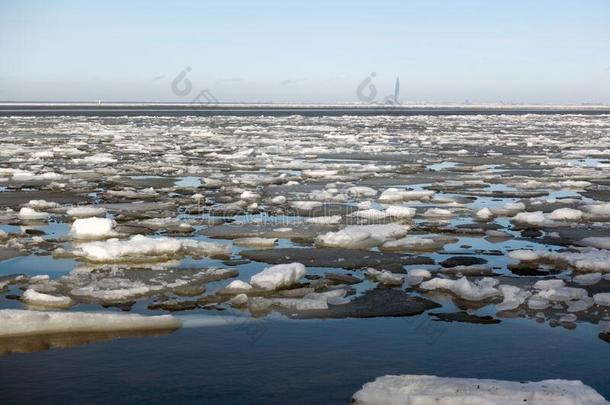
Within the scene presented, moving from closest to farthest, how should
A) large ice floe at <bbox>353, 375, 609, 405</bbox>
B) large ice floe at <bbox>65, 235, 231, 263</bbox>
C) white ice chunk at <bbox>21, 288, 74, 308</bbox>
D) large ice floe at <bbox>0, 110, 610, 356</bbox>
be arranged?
large ice floe at <bbox>353, 375, 609, 405</bbox> < white ice chunk at <bbox>21, 288, 74, 308</bbox> < large ice floe at <bbox>0, 110, 610, 356</bbox> < large ice floe at <bbox>65, 235, 231, 263</bbox>

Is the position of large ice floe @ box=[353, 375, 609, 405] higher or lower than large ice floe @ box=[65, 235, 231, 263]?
higher

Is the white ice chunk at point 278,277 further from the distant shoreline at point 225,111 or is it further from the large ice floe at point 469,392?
the distant shoreline at point 225,111

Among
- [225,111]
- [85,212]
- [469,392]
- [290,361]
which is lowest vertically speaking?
[225,111]

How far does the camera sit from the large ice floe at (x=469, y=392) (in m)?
3.77

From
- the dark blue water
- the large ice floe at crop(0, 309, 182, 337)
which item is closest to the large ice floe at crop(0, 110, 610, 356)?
the dark blue water

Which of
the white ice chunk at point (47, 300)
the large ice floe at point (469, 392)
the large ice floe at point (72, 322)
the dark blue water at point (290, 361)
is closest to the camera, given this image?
the large ice floe at point (469, 392)

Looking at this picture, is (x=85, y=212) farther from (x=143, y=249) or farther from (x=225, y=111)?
(x=225, y=111)

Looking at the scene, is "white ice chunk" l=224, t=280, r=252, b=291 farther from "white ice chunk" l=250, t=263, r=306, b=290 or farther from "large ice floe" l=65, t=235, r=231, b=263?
"large ice floe" l=65, t=235, r=231, b=263

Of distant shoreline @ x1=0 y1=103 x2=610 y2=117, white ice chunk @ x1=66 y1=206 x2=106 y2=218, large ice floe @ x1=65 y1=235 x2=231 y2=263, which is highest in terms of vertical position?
large ice floe @ x1=65 y1=235 x2=231 y2=263

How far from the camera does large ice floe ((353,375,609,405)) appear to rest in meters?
3.77

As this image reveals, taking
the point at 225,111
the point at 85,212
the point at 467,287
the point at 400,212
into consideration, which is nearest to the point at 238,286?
the point at 467,287

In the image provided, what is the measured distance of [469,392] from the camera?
3859 millimetres

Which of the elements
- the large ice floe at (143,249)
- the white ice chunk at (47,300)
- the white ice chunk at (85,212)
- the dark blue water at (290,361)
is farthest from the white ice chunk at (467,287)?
the white ice chunk at (85,212)

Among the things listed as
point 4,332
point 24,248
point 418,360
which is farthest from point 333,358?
point 24,248
